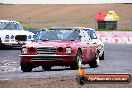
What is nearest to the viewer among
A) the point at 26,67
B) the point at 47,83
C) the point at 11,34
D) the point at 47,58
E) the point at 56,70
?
the point at 47,83

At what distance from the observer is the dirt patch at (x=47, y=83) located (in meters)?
12.1

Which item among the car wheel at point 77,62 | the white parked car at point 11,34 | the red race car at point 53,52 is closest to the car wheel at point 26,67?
the red race car at point 53,52

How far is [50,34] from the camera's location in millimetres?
17844

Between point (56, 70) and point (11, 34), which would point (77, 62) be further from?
point (11, 34)

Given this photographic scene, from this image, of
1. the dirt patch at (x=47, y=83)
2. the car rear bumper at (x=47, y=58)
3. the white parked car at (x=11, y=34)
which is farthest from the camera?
the white parked car at (x=11, y=34)

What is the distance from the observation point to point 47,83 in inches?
501

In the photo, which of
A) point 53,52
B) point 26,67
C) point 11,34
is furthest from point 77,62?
point 11,34

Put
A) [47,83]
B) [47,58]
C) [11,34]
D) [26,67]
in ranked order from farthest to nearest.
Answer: [11,34], [26,67], [47,58], [47,83]

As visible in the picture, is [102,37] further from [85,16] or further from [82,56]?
[85,16]

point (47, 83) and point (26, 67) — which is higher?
point (47, 83)

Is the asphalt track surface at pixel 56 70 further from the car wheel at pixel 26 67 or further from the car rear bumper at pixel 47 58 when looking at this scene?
the car rear bumper at pixel 47 58

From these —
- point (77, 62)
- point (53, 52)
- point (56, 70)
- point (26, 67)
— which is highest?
point (53, 52)

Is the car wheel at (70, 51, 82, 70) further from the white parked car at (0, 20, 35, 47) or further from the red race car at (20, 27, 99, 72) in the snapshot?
the white parked car at (0, 20, 35, 47)

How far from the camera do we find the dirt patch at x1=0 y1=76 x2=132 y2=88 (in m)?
12.1
